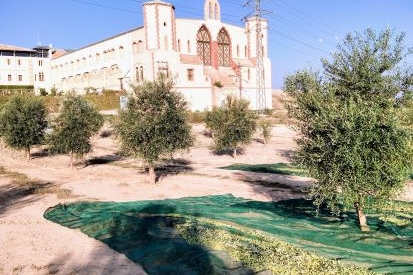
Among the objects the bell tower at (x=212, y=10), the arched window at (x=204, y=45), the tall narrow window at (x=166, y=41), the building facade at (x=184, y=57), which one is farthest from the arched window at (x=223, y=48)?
the tall narrow window at (x=166, y=41)

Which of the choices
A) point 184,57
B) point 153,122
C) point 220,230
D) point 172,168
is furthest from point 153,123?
point 184,57

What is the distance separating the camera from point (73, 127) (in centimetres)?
3241

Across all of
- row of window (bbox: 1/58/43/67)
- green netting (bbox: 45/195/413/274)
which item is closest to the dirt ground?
green netting (bbox: 45/195/413/274)

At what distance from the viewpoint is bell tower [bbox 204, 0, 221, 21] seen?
72356mm

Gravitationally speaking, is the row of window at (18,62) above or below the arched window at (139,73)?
above

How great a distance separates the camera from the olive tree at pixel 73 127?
32.2 m

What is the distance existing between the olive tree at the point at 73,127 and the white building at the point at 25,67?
63332mm

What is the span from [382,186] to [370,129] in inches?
95.7

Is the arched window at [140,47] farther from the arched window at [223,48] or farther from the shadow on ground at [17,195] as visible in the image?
the shadow on ground at [17,195]

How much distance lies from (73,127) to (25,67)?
70.3 metres

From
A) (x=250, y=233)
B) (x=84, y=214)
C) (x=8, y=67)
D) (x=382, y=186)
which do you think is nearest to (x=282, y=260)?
(x=250, y=233)

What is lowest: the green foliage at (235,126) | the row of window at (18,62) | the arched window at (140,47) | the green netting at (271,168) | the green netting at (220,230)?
the green netting at (220,230)

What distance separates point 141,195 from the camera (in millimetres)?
24125

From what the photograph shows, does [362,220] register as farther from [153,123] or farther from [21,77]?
[21,77]
